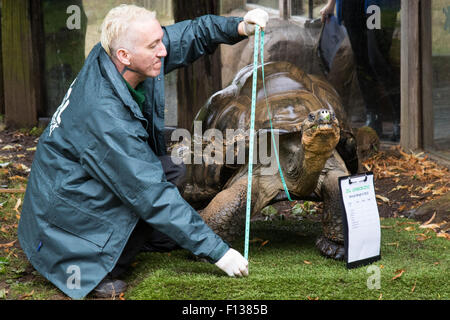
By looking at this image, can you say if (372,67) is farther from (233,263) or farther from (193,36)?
(233,263)

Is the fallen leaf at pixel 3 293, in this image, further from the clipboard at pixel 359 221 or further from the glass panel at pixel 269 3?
the glass panel at pixel 269 3

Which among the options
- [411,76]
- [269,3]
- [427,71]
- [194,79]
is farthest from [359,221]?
[269,3]

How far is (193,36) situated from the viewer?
10.8 ft

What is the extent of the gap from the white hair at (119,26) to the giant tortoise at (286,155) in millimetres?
957

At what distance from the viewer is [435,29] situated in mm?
5449

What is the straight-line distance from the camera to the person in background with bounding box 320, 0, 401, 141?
6137 mm

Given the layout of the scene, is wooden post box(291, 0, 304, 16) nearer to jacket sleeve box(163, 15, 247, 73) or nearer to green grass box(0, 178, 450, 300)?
jacket sleeve box(163, 15, 247, 73)

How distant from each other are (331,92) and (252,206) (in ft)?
3.47

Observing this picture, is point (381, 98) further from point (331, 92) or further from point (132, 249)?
point (132, 249)

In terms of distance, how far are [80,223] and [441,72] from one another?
12.4 ft

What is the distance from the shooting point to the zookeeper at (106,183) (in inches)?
107

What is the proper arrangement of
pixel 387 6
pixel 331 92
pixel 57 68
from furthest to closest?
pixel 57 68 < pixel 387 6 < pixel 331 92

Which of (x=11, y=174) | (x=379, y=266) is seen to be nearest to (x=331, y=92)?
(x=379, y=266)

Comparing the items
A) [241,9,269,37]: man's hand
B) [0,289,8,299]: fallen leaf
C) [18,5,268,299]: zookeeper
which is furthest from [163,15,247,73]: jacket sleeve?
[0,289,8,299]: fallen leaf
